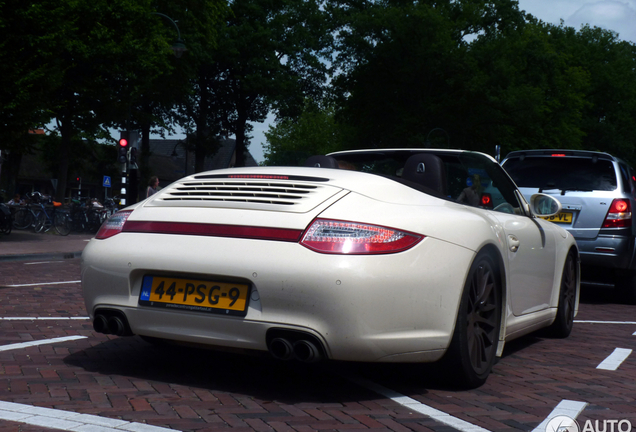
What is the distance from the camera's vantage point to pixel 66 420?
3273 millimetres

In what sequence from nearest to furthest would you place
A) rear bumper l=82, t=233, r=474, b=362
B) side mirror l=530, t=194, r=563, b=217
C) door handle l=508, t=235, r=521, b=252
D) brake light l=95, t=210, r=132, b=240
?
rear bumper l=82, t=233, r=474, b=362, brake light l=95, t=210, r=132, b=240, door handle l=508, t=235, r=521, b=252, side mirror l=530, t=194, r=563, b=217

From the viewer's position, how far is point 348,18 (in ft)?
127

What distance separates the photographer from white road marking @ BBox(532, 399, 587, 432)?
11.8 feet

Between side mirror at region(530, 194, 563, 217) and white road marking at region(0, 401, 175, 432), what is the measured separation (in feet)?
11.2

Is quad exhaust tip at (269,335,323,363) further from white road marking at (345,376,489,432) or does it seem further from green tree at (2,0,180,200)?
green tree at (2,0,180,200)

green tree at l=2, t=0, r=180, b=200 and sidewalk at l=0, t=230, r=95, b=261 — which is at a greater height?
green tree at l=2, t=0, r=180, b=200

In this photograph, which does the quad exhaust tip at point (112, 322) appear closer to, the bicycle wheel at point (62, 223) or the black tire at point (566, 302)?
the black tire at point (566, 302)

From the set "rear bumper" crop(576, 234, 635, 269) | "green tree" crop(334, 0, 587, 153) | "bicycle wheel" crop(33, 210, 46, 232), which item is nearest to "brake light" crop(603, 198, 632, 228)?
"rear bumper" crop(576, 234, 635, 269)

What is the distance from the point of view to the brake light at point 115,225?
414 centimetres

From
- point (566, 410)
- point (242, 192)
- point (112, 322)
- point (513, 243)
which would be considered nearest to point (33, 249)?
point (112, 322)

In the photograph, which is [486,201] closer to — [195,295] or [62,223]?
[195,295]

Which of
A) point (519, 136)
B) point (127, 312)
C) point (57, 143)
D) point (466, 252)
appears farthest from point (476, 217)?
point (57, 143)

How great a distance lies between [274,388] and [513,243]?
5.59ft

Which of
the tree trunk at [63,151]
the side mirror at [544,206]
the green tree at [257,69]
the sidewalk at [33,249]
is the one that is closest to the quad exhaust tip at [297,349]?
the side mirror at [544,206]
